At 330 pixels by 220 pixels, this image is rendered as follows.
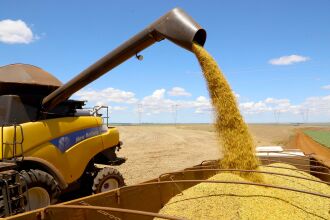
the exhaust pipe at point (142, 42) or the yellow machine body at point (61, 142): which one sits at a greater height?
the exhaust pipe at point (142, 42)

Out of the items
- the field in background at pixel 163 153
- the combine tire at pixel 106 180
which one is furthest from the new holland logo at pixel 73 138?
the field in background at pixel 163 153

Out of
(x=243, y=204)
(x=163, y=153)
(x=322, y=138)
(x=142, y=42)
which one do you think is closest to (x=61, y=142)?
(x=142, y=42)

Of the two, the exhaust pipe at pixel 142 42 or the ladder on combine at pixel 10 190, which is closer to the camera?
the ladder on combine at pixel 10 190

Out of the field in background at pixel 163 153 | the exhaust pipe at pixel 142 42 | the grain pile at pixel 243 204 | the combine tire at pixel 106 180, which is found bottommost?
the field in background at pixel 163 153

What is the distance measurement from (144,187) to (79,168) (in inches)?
92.5

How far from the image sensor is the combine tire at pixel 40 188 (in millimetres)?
5145

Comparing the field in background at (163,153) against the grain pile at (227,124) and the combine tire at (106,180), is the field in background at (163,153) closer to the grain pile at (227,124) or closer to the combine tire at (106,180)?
the grain pile at (227,124)

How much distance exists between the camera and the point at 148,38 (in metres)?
5.32

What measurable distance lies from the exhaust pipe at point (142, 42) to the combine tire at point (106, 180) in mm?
1556

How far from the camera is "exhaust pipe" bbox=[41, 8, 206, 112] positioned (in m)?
5.00

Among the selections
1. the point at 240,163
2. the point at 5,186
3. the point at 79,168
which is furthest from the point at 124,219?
the point at 79,168

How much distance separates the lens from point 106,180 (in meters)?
6.92

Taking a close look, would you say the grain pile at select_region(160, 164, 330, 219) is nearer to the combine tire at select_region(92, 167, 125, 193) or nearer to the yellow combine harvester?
the yellow combine harvester

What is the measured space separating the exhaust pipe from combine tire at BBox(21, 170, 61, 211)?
124cm
